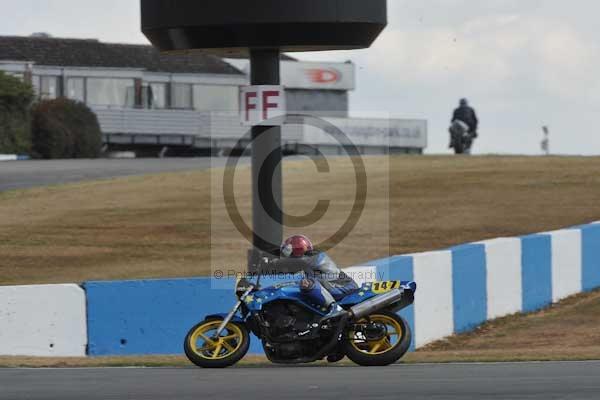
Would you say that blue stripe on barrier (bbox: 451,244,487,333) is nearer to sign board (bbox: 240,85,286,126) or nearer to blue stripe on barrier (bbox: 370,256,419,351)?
blue stripe on barrier (bbox: 370,256,419,351)

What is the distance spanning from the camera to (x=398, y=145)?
6041 cm

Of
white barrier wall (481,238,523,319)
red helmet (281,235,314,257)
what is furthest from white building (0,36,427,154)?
red helmet (281,235,314,257)

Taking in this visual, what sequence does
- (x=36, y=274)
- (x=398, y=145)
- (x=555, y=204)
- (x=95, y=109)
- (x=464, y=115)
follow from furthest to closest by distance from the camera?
(x=398, y=145) < (x=95, y=109) < (x=464, y=115) < (x=555, y=204) < (x=36, y=274)

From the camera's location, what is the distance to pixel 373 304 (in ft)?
40.4

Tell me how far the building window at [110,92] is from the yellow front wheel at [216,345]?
4357cm

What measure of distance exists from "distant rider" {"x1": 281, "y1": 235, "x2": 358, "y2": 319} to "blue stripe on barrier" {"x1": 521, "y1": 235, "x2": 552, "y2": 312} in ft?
22.7

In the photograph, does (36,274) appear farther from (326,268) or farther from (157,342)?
(326,268)

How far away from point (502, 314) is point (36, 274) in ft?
23.8

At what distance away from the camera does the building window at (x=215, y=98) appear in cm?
5878

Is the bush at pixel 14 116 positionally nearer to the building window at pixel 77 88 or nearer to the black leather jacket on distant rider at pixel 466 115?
the building window at pixel 77 88

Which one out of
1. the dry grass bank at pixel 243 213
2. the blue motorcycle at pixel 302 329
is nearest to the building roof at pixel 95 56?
the dry grass bank at pixel 243 213

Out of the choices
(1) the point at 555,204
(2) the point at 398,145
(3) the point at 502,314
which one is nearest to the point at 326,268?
(3) the point at 502,314

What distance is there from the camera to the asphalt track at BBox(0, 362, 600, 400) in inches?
385

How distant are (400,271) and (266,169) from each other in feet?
6.52
